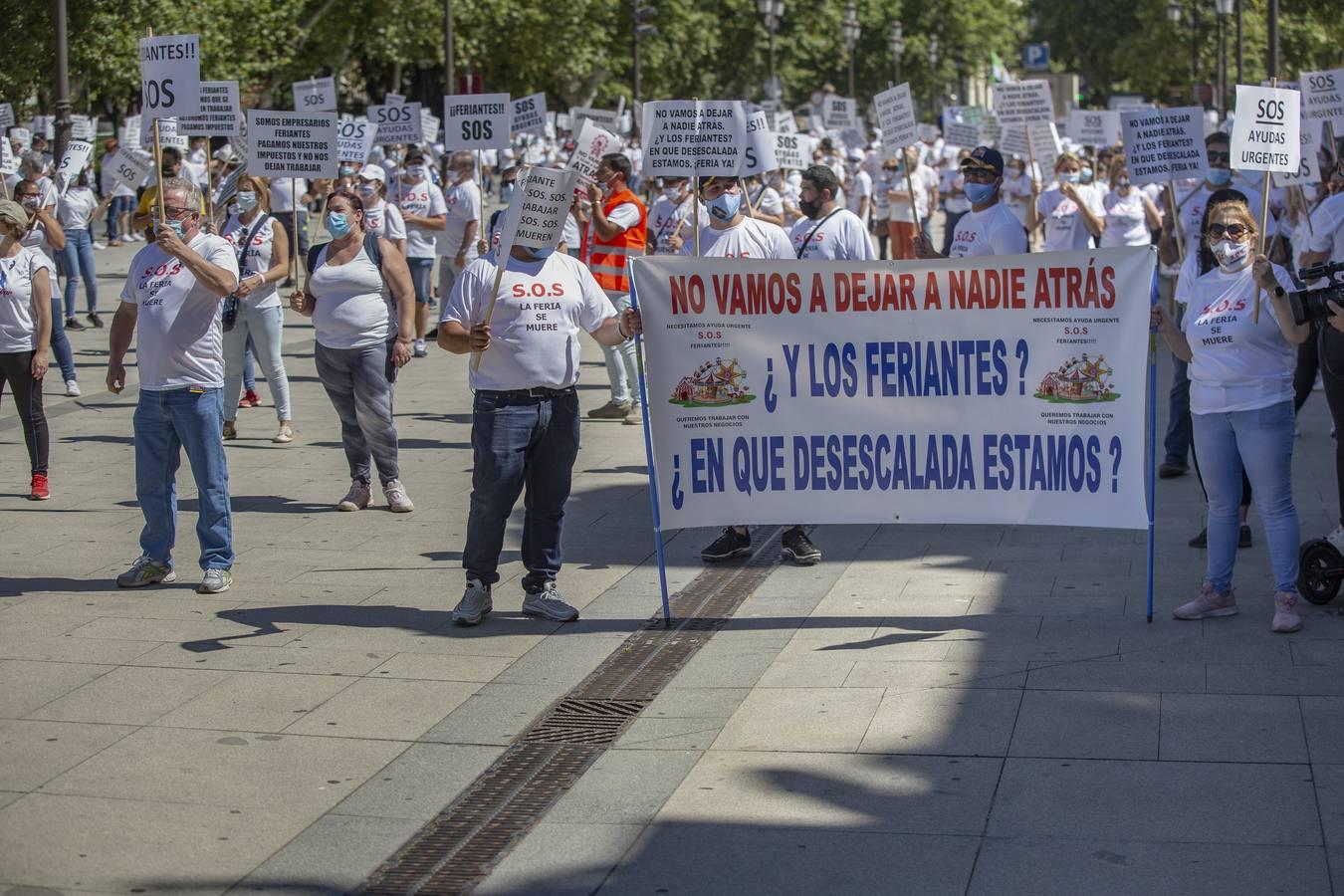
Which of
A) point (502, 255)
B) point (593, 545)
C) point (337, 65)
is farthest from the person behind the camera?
point (337, 65)

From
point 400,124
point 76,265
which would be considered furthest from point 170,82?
point 400,124

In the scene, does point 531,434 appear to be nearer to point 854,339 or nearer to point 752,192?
point 854,339

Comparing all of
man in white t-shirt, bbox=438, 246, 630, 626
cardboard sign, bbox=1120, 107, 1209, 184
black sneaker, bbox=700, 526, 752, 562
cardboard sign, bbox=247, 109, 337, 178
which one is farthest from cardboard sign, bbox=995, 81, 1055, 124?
man in white t-shirt, bbox=438, 246, 630, 626

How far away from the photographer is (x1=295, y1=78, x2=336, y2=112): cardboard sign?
829 inches

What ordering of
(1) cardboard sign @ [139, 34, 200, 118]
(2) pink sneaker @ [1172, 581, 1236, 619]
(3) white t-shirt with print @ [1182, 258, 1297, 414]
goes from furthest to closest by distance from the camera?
(1) cardboard sign @ [139, 34, 200, 118], (2) pink sneaker @ [1172, 581, 1236, 619], (3) white t-shirt with print @ [1182, 258, 1297, 414]

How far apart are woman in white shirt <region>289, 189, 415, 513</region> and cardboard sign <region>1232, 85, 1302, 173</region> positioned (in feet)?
14.4

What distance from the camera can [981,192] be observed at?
10.9m

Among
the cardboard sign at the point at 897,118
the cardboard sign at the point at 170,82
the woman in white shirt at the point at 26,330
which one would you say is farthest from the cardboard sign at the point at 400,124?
the woman in white shirt at the point at 26,330

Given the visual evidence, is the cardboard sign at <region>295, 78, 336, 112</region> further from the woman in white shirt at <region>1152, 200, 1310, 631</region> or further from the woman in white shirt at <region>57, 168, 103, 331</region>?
the woman in white shirt at <region>1152, 200, 1310, 631</region>

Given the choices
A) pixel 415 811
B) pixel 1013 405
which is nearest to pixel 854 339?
pixel 1013 405

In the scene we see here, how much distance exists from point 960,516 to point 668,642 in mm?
1305

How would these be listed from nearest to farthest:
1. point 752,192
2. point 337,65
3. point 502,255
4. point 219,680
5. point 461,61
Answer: point 219,680
point 502,255
point 752,192
point 337,65
point 461,61

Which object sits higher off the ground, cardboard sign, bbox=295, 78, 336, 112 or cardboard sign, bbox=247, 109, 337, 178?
cardboard sign, bbox=295, 78, 336, 112

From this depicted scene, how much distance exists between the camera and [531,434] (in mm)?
7473
